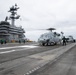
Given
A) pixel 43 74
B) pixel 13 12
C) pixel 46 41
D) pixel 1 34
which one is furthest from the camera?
pixel 13 12

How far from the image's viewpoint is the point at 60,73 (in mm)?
8320

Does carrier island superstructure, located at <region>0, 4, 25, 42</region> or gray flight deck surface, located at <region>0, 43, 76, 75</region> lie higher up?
carrier island superstructure, located at <region>0, 4, 25, 42</region>

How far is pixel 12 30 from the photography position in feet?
401

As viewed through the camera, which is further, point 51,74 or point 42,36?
point 42,36

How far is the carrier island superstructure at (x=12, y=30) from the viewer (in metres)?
117

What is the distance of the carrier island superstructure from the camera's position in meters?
117

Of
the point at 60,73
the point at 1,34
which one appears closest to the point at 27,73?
the point at 60,73

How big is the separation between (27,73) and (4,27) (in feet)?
368

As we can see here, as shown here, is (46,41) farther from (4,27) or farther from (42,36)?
(4,27)

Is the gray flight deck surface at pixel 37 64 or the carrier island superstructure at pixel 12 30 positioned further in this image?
the carrier island superstructure at pixel 12 30

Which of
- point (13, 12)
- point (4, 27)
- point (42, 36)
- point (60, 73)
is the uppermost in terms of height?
point (13, 12)

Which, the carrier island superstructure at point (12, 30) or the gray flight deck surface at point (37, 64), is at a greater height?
the carrier island superstructure at point (12, 30)

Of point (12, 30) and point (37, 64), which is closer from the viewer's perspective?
point (37, 64)

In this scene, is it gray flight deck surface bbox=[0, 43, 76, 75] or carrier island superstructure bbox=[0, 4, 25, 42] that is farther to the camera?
carrier island superstructure bbox=[0, 4, 25, 42]
